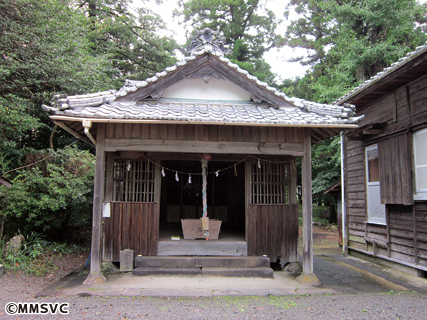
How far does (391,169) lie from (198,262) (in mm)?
5999

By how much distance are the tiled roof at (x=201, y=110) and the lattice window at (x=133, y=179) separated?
162cm

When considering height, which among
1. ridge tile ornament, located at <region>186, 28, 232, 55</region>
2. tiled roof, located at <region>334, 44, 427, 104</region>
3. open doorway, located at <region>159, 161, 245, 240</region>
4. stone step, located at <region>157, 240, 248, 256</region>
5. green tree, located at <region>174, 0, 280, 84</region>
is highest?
green tree, located at <region>174, 0, 280, 84</region>

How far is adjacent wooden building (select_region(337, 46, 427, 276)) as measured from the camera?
7.65 m

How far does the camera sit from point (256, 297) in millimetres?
5969

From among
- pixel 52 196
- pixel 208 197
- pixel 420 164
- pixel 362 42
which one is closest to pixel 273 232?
pixel 420 164

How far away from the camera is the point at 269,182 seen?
8219mm

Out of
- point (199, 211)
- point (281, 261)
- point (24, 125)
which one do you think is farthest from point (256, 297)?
point (24, 125)

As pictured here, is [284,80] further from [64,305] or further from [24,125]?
[64,305]

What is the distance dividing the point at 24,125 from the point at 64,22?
13.8ft

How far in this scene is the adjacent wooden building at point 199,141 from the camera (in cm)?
669

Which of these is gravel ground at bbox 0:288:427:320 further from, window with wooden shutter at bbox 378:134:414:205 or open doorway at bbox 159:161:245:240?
A: open doorway at bbox 159:161:245:240

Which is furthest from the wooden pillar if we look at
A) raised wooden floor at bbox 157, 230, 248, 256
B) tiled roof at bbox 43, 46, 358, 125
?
raised wooden floor at bbox 157, 230, 248, 256

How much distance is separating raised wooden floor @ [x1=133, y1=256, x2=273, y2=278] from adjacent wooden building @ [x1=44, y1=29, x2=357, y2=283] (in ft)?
0.76

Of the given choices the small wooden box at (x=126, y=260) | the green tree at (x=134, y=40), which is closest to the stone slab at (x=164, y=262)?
the small wooden box at (x=126, y=260)
